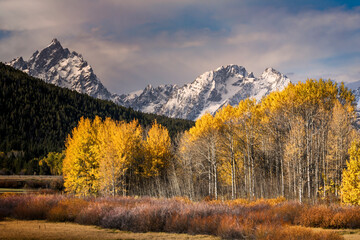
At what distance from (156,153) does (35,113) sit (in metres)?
110

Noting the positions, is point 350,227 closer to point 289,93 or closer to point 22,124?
point 289,93

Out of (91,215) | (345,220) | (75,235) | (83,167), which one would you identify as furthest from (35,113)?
(345,220)

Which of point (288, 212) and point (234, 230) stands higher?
point (234, 230)

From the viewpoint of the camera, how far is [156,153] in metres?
43.0

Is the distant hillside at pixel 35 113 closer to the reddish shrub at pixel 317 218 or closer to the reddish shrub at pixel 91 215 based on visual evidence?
the reddish shrub at pixel 91 215

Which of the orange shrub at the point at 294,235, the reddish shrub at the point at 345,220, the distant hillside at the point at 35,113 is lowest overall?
the reddish shrub at the point at 345,220

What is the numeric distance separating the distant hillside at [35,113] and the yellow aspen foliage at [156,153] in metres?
69.1

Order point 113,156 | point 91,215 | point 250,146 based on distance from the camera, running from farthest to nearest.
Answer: point 250,146 → point 113,156 → point 91,215

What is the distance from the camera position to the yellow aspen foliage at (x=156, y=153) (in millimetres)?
41938

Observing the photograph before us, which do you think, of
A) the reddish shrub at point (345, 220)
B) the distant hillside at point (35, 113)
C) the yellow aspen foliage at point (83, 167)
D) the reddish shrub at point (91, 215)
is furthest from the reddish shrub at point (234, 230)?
the distant hillside at point (35, 113)

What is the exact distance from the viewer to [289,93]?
33406 mm

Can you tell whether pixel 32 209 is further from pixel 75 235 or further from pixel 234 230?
pixel 234 230

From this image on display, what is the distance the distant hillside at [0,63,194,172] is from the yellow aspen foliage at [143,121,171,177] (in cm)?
6913

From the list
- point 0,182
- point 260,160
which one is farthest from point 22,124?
point 260,160
